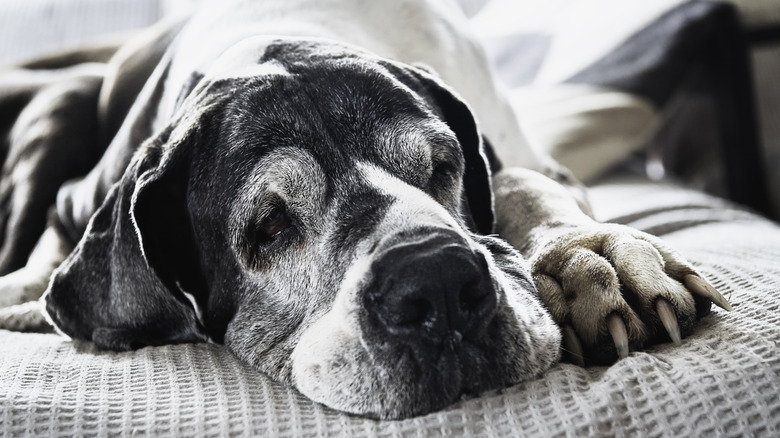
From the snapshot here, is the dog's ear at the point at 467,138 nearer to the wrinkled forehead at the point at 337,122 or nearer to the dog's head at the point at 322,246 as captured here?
the dog's head at the point at 322,246

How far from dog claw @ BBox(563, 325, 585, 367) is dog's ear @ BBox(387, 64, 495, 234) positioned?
1.52 ft

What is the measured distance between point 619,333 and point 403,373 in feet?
1.26

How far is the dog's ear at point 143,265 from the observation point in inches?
67.1

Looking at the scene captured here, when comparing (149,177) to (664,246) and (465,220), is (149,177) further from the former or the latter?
(664,246)

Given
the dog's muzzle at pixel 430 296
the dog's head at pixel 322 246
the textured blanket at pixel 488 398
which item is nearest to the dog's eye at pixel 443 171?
the dog's head at pixel 322 246

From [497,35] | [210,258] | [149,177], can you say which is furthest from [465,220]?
[497,35]

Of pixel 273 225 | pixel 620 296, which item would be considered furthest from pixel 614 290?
pixel 273 225

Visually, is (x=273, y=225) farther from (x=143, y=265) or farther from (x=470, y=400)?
(x=470, y=400)

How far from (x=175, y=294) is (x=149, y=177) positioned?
10.2 inches

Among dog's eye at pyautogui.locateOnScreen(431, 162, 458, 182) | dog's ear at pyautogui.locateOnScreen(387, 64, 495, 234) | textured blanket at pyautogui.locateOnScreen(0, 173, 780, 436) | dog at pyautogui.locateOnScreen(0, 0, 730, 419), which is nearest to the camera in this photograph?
textured blanket at pyautogui.locateOnScreen(0, 173, 780, 436)

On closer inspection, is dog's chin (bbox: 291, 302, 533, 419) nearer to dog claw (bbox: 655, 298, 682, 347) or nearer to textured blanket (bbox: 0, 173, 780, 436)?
textured blanket (bbox: 0, 173, 780, 436)

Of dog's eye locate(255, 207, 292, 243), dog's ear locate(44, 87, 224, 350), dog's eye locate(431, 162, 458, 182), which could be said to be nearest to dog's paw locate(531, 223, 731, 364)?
dog's eye locate(431, 162, 458, 182)

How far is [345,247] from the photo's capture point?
1.50 metres

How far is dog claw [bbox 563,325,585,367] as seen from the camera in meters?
1.44
